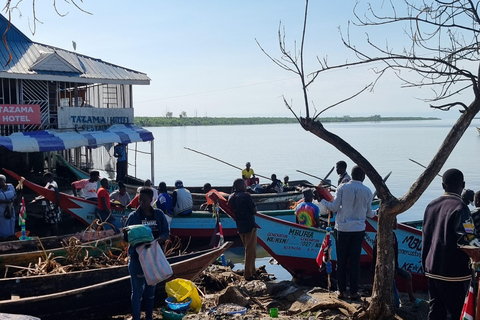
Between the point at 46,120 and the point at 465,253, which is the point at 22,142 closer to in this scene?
the point at 46,120

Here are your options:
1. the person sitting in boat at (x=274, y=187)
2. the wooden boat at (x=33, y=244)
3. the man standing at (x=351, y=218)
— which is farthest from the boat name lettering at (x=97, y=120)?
the man standing at (x=351, y=218)

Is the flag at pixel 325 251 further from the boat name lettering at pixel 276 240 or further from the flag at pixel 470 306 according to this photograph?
the flag at pixel 470 306

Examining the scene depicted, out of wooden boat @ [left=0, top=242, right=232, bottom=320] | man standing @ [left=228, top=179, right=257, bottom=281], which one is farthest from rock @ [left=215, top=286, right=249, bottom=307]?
man standing @ [left=228, top=179, right=257, bottom=281]

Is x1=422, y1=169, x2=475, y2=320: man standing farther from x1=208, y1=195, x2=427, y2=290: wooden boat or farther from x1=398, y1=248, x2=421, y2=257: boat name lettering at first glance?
x1=208, y1=195, x2=427, y2=290: wooden boat

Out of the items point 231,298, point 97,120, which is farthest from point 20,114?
point 231,298

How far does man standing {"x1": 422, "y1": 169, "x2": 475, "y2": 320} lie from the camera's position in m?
5.19

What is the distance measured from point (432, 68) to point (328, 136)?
1333 mm

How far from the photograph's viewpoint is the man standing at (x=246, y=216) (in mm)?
9352

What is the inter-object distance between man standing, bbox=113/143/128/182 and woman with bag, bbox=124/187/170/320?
42.7 feet

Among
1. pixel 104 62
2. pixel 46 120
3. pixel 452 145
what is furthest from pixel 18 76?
pixel 452 145

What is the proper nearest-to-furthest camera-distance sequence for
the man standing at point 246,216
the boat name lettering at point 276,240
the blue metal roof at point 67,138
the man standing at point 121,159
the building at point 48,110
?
1. the man standing at point 246,216
2. the boat name lettering at point 276,240
3. the blue metal roof at point 67,138
4. the building at point 48,110
5. the man standing at point 121,159

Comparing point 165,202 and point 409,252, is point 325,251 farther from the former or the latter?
point 165,202

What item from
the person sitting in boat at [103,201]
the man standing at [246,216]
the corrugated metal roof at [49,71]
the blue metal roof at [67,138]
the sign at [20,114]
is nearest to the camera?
the man standing at [246,216]

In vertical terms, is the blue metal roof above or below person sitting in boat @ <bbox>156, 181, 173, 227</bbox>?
above
